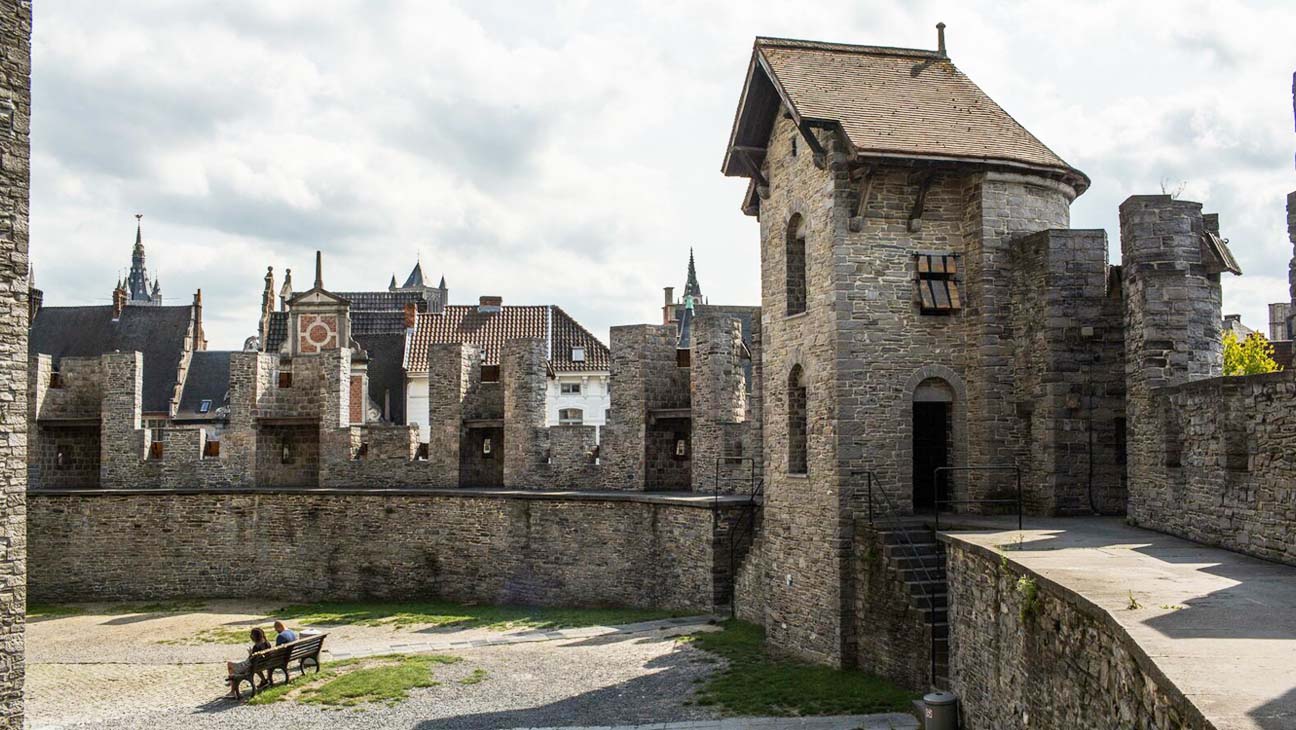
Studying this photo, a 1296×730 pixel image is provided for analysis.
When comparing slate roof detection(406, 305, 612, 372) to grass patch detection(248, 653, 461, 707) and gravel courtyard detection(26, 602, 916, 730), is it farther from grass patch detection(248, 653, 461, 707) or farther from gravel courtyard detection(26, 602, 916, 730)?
grass patch detection(248, 653, 461, 707)

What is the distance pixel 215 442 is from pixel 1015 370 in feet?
61.9

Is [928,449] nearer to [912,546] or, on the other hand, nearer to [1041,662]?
[912,546]

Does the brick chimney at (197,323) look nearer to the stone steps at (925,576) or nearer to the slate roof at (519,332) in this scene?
the slate roof at (519,332)

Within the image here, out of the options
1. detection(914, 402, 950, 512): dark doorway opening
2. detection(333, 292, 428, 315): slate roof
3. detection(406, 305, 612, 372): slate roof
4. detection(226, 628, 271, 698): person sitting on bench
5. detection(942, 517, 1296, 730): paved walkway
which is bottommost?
detection(226, 628, 271, 698): person sitting on bench

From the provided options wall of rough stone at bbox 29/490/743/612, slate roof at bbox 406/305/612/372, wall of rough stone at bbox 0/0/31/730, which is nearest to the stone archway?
wall of rough stone at bbox 29/490/743/612

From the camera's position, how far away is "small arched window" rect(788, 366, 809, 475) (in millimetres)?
17688

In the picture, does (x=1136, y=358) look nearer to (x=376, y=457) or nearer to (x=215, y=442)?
(x=376, y=457)

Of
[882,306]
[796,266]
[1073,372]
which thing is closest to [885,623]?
[882,306]

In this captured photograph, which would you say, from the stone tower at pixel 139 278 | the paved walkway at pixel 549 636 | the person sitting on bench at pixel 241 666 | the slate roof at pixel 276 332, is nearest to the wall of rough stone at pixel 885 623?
the paved walkway at pixel 549 636

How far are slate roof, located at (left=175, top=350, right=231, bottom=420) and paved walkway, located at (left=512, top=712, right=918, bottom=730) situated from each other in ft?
110

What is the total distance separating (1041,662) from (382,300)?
4515 cm

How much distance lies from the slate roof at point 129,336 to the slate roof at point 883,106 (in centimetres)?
3119

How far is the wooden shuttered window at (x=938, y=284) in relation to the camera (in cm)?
1652

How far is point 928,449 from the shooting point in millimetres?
17594
